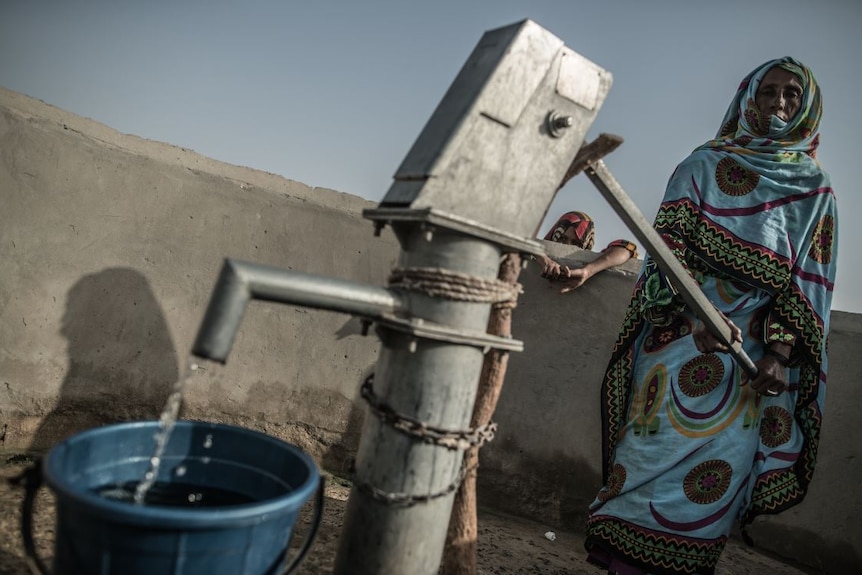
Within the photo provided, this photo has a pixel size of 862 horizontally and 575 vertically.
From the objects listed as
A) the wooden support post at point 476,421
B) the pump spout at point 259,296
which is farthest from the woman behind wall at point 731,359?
the pump spout at point 259,296

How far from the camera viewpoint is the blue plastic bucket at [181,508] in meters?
1.01

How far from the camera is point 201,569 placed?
1072 mm

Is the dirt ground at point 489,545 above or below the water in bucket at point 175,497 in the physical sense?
below

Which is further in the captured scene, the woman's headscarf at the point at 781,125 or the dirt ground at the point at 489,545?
the woman's headscarf at the point at 781,125

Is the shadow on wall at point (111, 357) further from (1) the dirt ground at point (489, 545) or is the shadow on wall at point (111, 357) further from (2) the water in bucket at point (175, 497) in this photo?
(2) the water in bucket at point (175, 497)

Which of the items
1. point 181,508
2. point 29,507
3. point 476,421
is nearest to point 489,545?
point 476,421

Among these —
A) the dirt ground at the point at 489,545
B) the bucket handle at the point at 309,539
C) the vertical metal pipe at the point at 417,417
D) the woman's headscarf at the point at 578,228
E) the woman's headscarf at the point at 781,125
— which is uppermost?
the woman's headscarf at the point at 781,125

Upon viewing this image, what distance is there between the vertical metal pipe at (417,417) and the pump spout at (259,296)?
14 cm

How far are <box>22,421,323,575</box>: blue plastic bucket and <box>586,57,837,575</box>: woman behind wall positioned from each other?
56.0 inches

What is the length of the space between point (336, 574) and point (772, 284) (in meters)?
1.79

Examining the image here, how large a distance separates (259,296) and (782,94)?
2.23 metres

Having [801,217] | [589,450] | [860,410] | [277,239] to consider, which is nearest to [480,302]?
[801,217]

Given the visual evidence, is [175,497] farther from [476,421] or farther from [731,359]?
[731,359]

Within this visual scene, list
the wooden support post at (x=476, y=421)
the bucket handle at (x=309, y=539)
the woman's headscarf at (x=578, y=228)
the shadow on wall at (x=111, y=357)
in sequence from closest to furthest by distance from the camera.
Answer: the bucket handle at (x=309, y=539) < the wooden support post at (x=476, y=421) < the shadow on wall at (x=111, y=357) < the woman's headscarf at (x=578, y=228)
